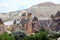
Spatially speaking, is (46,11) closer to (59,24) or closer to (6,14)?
(6,14)

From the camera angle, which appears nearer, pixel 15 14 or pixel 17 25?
pixel 17 25

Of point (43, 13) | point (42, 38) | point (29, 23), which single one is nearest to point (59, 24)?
point (29, 23)

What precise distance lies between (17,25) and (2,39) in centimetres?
5232

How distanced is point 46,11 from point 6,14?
91.9ft

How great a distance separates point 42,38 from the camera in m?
43.0

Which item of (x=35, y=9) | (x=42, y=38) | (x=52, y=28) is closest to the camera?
(x=42, y=38)

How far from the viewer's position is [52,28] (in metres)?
83.3

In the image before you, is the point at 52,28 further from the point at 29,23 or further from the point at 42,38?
the point at 42,38

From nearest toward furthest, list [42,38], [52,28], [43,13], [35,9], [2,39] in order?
[2,39] → [42,38] → [52,28] → [43,13] → [35,9]

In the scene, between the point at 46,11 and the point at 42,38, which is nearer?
the point at 42,38

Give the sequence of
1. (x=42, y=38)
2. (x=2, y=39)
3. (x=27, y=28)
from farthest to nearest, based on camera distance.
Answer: (x=27, y=28)
(x=42, y=38)
(x=2, y=39)

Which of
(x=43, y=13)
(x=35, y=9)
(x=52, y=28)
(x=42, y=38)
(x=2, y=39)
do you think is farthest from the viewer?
(x=35, y=9)

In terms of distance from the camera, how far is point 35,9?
191 metres

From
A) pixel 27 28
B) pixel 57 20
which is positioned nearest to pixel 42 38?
pixel 27 28
